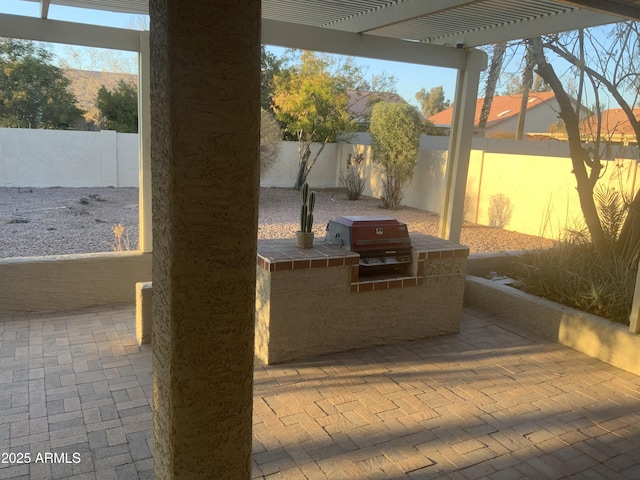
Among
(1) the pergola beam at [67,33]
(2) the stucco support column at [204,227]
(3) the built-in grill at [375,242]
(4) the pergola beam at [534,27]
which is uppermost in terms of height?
(4) the pergola beam at [534,27]

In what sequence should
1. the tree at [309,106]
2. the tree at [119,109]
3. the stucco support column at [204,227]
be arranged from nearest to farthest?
the stucco support column at [204,227] < the tree at [309,106] < the tree at [119,109]

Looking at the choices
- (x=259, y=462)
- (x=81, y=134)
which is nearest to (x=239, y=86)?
(x=259, y=462)

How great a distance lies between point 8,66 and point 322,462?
17175mm

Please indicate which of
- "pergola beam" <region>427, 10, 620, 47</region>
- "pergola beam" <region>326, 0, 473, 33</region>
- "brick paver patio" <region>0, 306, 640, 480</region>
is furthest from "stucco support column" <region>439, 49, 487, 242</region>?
"brick paver patio" <region>0, 306, 640, 480</region>

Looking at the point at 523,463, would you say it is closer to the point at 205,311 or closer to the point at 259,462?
the point at 259,462

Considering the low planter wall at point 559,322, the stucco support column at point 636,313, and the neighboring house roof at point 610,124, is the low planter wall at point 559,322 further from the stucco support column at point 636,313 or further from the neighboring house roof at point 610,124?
the neighboring house roof at point 610,124

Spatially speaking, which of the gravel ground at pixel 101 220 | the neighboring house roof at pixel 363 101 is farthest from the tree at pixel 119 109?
the neighboring house roof at pixel 363 101

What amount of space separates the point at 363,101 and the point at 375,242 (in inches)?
665

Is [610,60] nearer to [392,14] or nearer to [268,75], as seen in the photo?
[392,14]

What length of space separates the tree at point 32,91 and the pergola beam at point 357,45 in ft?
44.7

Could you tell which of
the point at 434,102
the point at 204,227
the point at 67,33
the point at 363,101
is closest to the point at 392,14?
the point at 67,33

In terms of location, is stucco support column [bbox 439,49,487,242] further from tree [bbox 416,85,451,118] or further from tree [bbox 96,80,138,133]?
tree [bbox 416,85,451,118]

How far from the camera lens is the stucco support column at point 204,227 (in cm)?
146

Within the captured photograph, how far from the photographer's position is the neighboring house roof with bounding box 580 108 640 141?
8961 millimetres
